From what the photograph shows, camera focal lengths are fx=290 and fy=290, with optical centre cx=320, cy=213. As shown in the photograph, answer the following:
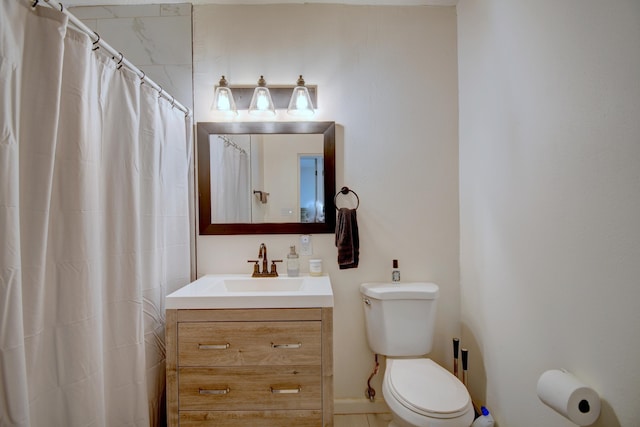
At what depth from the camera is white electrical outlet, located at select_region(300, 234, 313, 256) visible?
184cm

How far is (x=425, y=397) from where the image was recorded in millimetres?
1275

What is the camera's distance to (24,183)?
0.88 metres

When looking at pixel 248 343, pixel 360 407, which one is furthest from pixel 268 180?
pixel 360 407

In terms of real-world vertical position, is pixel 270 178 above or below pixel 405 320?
above

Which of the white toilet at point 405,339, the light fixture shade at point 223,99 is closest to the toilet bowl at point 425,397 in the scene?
the white toilet at point 405,339

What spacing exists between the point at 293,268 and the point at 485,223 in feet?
3.67

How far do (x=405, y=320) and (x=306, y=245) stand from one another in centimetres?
72

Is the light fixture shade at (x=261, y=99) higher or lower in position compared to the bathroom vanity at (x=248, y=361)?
higher

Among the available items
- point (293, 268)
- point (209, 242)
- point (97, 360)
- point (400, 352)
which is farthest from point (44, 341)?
point (400, 352)

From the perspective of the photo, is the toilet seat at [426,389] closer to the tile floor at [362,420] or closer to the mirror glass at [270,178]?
the tile floor at [362,420]

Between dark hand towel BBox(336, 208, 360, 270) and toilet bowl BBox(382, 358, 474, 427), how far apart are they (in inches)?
23.2

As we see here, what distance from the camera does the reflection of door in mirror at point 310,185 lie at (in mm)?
1816

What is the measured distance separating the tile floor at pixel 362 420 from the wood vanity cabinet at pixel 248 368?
48 centimetres

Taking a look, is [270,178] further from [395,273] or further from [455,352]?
[455,352]
